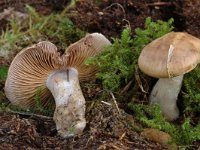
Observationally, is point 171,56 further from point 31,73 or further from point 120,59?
point 31,73

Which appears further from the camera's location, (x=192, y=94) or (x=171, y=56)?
(x=192, y=94)

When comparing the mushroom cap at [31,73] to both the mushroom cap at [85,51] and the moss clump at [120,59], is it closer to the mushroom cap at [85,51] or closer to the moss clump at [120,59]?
the mushroom cap at [85,51]

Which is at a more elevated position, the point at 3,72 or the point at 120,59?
the point at 120,59

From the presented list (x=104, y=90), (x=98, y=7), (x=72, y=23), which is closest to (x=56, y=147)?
(x=104, y=90)

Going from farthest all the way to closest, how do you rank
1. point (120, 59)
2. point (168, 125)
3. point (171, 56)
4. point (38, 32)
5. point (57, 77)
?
point (38, 32) → point (120, 59) → point (57, 77) → point (168, 125) → point (171, 56)

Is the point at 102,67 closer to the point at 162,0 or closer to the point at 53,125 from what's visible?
the point at 53,125

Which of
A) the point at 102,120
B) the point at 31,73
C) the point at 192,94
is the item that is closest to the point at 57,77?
the point at 31,73
